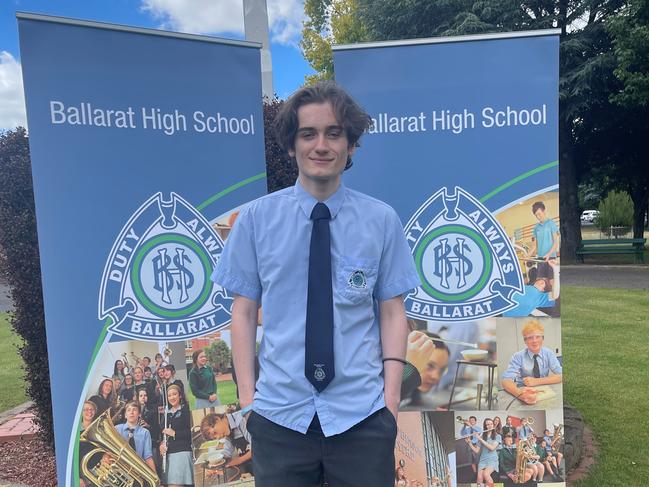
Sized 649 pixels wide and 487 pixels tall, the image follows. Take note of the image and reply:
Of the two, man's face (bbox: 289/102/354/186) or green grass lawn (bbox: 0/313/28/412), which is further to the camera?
green grass lawn (bbox: 0/313/28/412)

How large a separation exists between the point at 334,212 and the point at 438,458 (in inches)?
73.2

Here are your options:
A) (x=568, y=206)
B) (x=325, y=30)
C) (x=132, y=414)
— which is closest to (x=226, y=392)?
(x=132, y=414)

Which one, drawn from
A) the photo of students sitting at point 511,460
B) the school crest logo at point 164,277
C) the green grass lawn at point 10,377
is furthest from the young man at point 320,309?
the green grass lawn at point 10,377

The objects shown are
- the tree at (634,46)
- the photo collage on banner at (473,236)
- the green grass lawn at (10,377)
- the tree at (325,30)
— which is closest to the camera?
the photo collage on banner at (473,236)

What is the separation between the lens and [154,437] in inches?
110

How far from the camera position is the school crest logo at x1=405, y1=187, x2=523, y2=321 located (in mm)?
2875

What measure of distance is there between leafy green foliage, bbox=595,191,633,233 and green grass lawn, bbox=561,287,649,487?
18.6m

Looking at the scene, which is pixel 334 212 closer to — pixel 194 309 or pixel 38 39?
pixel 194 309

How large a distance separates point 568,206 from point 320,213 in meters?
15.9

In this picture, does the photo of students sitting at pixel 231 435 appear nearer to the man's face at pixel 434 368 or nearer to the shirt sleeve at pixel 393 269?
the man's face at pixel 434 368

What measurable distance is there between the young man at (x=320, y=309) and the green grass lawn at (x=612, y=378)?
2.49 metres

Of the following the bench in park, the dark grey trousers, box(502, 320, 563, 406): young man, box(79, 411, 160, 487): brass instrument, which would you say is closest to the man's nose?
the dark grey trousers

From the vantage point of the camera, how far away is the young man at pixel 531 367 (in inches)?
113

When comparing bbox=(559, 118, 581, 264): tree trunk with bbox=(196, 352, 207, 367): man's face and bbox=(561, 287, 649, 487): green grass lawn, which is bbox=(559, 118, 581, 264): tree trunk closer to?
bbox=(561, 287, 649, 487): green grass lawn
